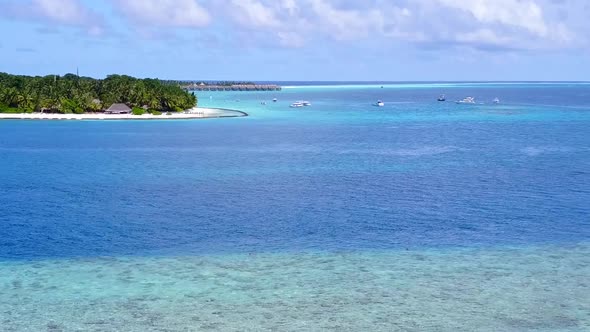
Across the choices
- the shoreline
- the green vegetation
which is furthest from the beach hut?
the green vegetation

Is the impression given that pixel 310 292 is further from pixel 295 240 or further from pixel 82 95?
pixel 82 95

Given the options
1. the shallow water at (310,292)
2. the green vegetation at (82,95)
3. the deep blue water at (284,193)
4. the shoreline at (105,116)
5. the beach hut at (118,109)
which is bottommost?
the shallow water at (310,292)

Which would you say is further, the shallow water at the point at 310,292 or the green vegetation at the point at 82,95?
the green vegetation at the point at 82,95

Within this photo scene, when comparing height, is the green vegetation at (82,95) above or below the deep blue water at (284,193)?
above

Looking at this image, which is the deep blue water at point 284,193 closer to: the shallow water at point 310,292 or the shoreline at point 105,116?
the shallow water at point 310,292

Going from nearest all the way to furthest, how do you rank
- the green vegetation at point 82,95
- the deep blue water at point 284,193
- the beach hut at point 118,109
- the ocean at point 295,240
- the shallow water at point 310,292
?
the shallow water at point 310,292 → the ocean at point 295,240 → the deep blue water at point 284,193 → the green vegetation at point 82,95 → the beach hut at point 118,109

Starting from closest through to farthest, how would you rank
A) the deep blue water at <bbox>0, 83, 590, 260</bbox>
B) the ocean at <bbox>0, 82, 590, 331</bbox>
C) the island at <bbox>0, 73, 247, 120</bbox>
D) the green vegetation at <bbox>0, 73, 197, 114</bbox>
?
1. the ocean at <bbox>0, 82, 590, 331</bbox>
2. the deep blue water at <bbox>0, 83, 590, 260</bbox>
3. the island at <bbox>0, 73, 247, 120</bbox>
4. the green vegetation at <bbox>0, 73, 197, 114</bbox>

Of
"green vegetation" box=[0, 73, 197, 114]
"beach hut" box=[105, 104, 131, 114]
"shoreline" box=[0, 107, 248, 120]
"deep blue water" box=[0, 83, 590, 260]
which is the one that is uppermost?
"green vegetation" box=[0, 73, 197, 114]

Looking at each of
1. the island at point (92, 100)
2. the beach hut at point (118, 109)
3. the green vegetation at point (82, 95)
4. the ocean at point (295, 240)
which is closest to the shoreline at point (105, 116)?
the island at point (92, 100)

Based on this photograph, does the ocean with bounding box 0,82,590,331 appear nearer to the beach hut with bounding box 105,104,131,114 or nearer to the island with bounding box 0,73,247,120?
the island with bounding box 0,73,247,120
